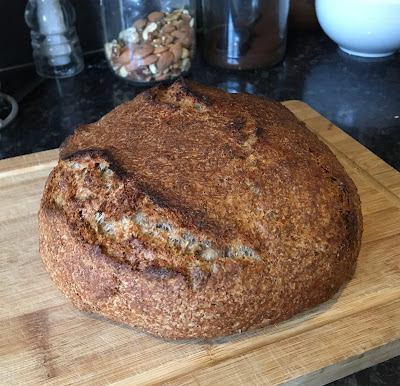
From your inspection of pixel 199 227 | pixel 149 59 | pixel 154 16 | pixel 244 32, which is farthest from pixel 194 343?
pixel 244 32

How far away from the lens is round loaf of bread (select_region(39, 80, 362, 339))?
36.3 inches

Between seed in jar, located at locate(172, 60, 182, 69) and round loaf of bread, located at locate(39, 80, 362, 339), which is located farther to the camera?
seed in jar, located at locate(172, 60, 182, 69)

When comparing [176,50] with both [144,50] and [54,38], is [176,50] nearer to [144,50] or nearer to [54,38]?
[144,50]

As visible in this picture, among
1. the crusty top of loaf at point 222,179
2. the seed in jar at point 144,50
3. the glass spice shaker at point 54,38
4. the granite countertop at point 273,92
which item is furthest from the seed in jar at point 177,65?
the crusty top of loaf at point 222,179

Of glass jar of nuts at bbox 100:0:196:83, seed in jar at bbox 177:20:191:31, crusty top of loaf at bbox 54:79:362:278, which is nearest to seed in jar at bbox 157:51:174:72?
glass jar of nuts at bbox 100:0:196:83

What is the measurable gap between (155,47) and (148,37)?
44 millimetres

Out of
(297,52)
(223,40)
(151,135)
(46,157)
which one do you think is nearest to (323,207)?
(151,135)

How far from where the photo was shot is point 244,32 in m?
1.96

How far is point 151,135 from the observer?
43.7 inches

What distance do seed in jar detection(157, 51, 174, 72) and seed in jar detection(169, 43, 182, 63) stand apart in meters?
0.02

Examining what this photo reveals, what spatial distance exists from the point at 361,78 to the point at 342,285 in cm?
140

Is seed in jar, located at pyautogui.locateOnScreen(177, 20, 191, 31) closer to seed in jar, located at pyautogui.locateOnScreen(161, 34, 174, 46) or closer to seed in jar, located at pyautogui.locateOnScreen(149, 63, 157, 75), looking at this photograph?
seed in jar, located at pyautogui.locateOnScreen(161, 34, 174, 46)

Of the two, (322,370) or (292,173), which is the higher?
(292,173)

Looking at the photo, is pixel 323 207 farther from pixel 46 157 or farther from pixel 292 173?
pixel 46 157
